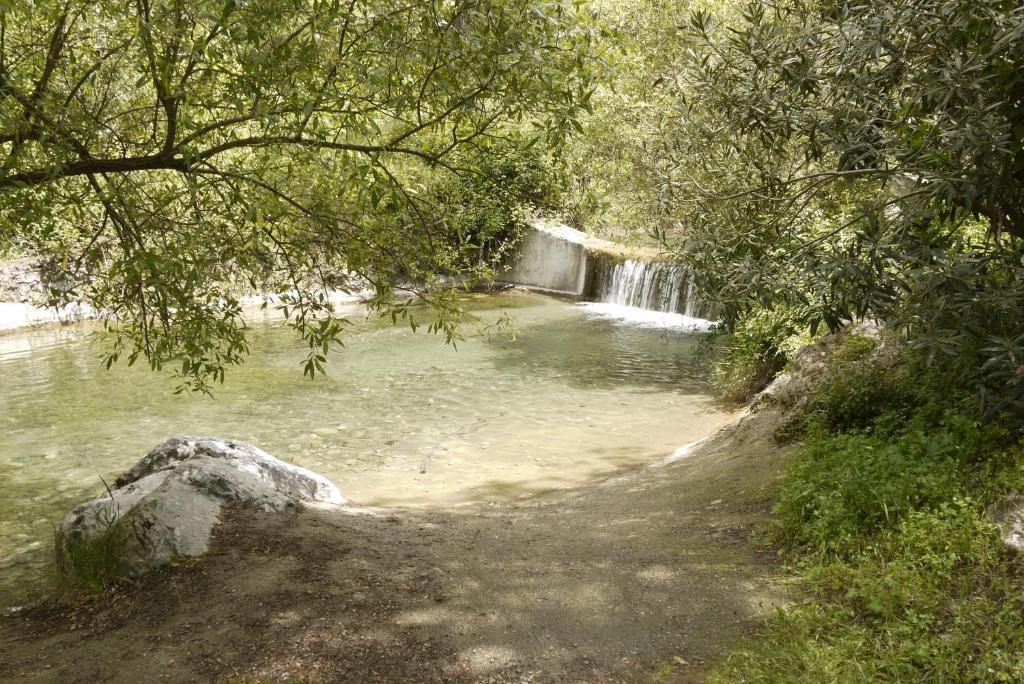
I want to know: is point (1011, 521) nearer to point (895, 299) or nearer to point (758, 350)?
point (895, 299)

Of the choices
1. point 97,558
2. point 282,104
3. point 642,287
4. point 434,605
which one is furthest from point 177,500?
point 642,287

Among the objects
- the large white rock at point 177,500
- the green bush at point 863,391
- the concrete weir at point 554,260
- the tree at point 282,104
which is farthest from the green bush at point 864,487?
the concrete weir at point 554,260

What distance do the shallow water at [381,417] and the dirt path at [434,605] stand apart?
1.92m

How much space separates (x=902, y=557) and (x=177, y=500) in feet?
16.2

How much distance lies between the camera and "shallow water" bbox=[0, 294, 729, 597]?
356 inches

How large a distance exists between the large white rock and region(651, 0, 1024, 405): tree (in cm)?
404

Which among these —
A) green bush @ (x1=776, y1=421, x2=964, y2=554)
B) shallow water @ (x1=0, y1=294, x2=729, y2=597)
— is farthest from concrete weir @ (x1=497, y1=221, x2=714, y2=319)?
green bush @ (x1=776, y1=421, x2=964, y2=554)

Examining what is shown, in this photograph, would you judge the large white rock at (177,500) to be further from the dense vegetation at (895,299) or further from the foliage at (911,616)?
the foliage at (911,616)

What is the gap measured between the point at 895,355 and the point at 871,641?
3.42m

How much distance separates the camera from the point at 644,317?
21.3 meters

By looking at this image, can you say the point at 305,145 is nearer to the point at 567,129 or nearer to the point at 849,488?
the point at 567,129

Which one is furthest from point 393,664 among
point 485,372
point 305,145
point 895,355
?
point 485,372

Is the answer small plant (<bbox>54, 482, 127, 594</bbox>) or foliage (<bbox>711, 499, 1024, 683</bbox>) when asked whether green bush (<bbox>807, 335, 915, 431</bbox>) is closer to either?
foliage (<bbox>711, 499, 1024, 683</bbox>)

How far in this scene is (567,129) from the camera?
4543 mm
